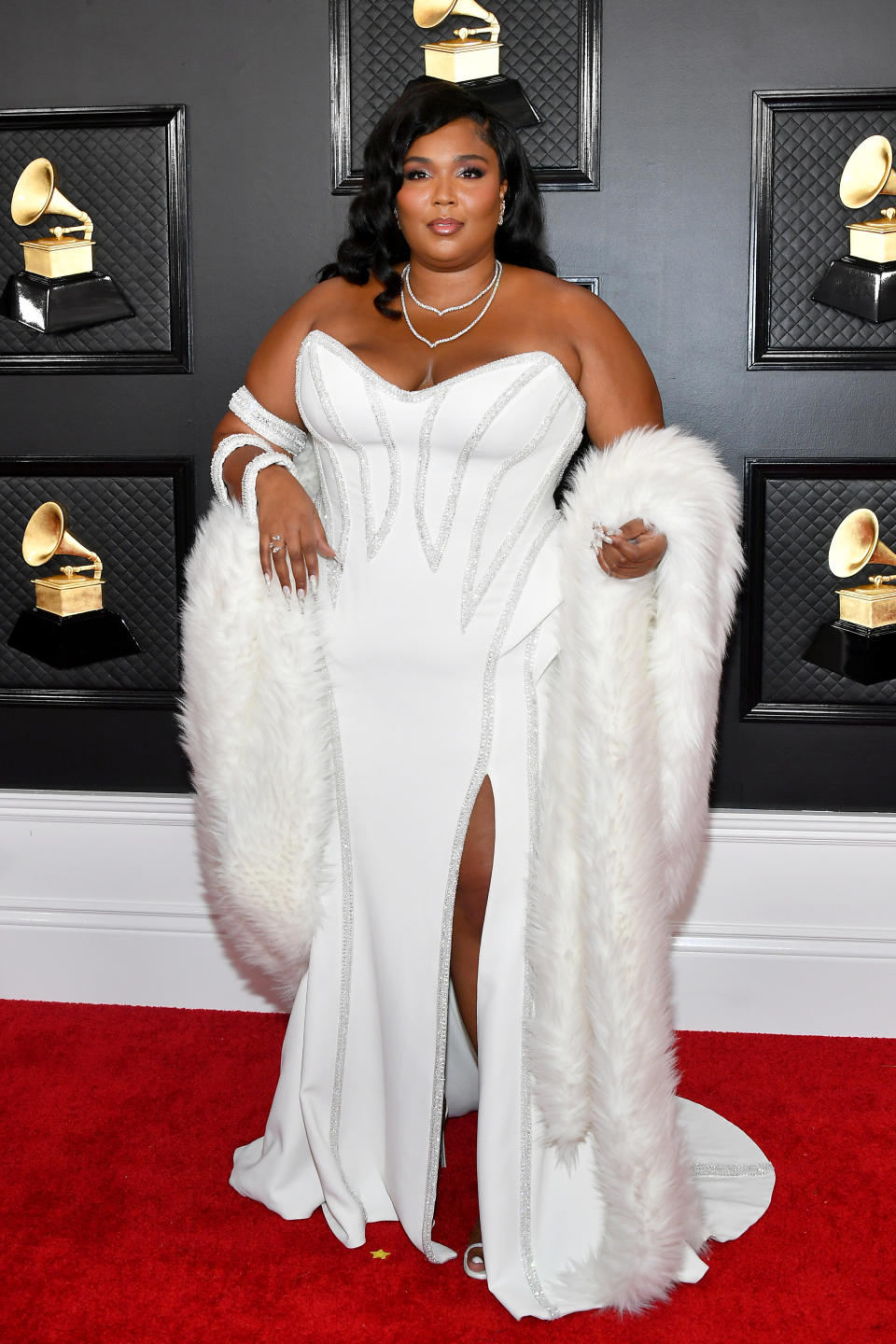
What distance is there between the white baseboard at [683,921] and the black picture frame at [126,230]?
1.01m

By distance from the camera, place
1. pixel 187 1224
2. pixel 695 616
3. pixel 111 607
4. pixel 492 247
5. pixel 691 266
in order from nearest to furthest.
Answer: pixel 695 616 → pixel 492 247 → pixel 187 1224 → pixel 691 266 → pixel 111 607

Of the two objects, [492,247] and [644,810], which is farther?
[492,247]

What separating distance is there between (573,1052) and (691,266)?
5.29ft

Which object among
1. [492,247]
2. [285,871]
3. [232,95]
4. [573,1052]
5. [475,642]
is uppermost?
[232,95]

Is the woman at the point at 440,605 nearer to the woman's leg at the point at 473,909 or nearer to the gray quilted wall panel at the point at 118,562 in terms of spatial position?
the woman's leg at the point at 473,909

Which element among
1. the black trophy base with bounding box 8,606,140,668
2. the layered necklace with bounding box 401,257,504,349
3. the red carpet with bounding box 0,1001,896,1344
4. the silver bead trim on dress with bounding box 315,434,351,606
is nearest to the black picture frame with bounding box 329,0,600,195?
the layered necklace with bounding box 401,257,504,349

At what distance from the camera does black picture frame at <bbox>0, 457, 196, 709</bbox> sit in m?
2.97

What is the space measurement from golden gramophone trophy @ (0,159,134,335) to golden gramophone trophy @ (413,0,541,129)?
2.70 ft

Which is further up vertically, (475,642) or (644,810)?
(475,642)

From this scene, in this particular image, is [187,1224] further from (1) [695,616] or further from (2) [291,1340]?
(1) [695,616]

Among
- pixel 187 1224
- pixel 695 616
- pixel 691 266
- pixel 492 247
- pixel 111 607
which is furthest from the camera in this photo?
pixel 111 607

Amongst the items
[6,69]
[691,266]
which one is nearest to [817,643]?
[691,266]

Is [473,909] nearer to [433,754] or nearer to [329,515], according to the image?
[433,754]

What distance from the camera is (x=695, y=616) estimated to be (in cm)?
202
